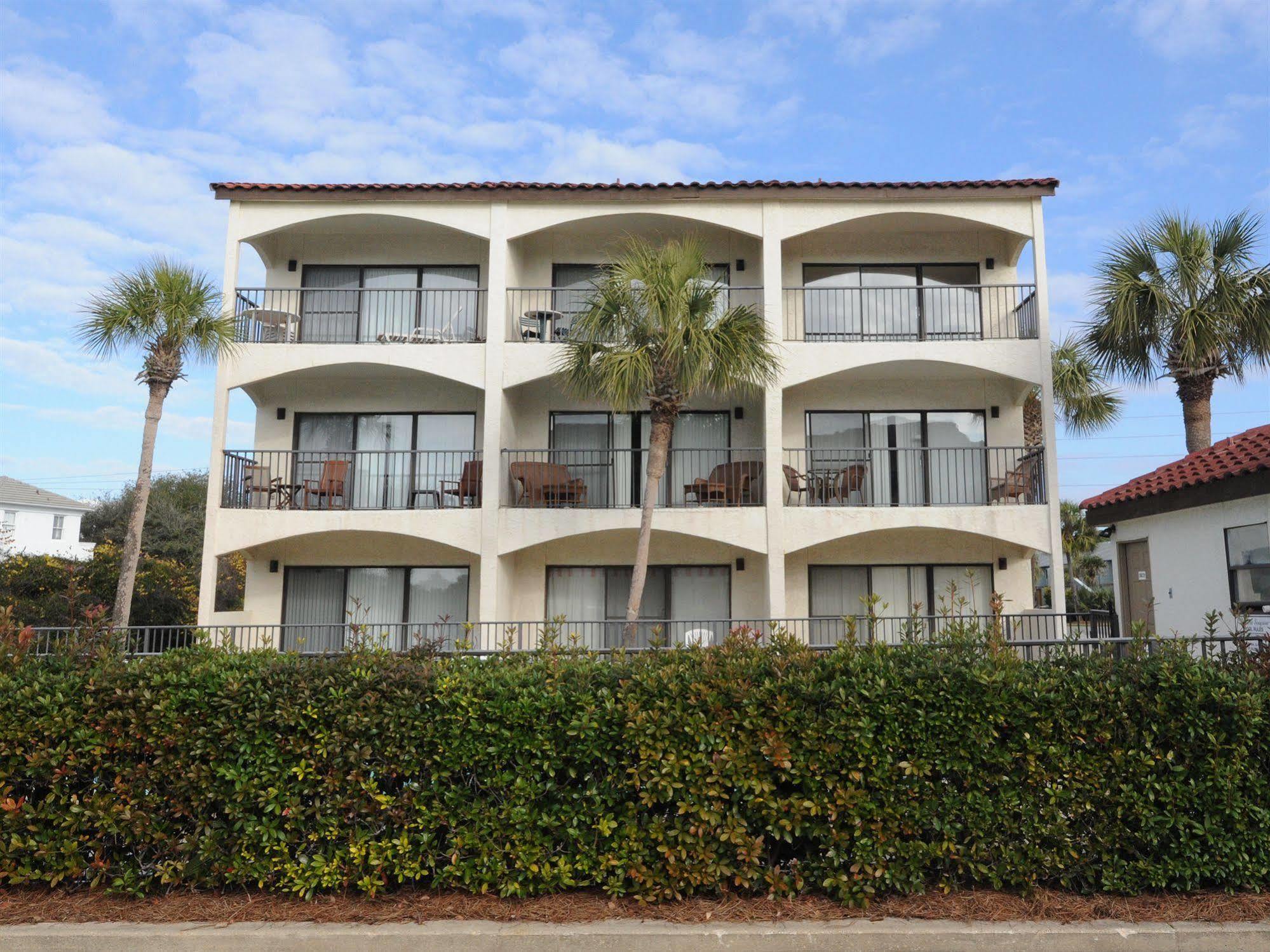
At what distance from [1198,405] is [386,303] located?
16787mm

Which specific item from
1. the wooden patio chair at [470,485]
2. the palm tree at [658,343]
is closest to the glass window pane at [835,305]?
the palm tree at [658,343]

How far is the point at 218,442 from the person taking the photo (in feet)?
60.6

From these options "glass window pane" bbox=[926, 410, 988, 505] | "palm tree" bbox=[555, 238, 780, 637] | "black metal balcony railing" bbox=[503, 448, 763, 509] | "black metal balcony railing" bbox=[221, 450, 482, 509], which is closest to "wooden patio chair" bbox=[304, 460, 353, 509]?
"black metal balcony railing" bbox=[221, 450, 482, 509]

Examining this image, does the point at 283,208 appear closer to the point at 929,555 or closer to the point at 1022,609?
the point at 929,555

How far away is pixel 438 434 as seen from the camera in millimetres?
19812

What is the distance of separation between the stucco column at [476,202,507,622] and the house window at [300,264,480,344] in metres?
0.91

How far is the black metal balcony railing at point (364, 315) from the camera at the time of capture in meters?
19.5

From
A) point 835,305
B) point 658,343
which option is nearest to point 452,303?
point 658,343

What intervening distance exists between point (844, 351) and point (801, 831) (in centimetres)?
1395

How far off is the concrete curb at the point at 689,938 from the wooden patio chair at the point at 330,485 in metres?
13.8

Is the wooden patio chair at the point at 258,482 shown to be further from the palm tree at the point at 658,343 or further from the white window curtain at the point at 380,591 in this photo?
the palm tree at the point at 658,343

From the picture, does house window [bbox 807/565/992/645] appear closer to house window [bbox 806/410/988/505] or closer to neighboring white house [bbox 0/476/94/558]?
house window [bbox 806/410/988/505]

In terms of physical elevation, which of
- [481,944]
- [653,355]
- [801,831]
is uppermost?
[653,355]

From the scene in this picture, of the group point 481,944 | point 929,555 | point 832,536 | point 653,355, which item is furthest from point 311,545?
point 481,944
